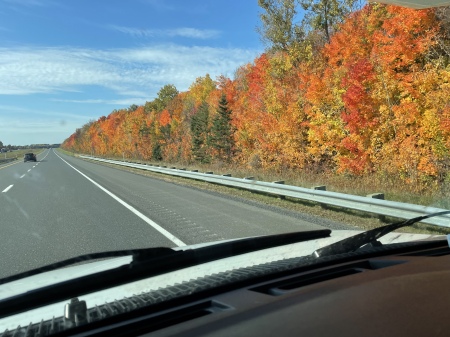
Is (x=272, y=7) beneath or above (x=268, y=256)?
above

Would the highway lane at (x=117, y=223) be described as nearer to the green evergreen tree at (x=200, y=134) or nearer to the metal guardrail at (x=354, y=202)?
the metal guardrail at (x=354, y=202)

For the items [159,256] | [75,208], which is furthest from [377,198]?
[75,208]

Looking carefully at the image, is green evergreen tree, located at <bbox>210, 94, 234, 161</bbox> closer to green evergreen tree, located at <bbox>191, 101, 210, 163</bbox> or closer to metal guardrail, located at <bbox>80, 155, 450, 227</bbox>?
green evergreen tree, located at <bbox>191, 101, 210, 163</bbox>

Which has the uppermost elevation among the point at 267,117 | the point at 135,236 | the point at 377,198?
the point at 267,117

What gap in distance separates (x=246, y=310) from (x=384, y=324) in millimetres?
574

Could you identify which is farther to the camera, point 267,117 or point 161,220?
point 267,117

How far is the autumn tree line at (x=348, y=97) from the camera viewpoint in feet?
51.4

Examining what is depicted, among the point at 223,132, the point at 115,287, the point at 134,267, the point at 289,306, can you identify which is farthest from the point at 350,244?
the point at 223,132

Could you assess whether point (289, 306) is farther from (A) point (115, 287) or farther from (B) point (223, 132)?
(B) point (223, 132)

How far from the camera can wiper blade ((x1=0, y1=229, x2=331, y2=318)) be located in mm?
2146

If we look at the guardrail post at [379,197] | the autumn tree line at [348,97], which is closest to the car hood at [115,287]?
the guardrail post at [379,197]

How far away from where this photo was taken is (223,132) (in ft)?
129

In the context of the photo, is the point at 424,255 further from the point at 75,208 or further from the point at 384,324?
the point at 75,208

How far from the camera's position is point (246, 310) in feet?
5.91
